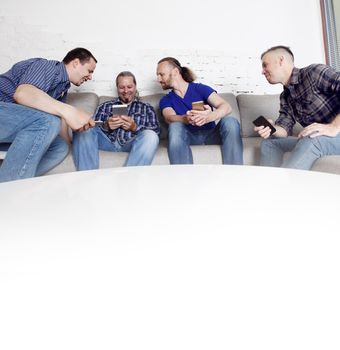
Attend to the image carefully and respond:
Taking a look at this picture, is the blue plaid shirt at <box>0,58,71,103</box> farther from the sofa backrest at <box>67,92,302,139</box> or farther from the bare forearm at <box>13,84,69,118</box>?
the sofa backrest at <box>67,92,302,139</box>

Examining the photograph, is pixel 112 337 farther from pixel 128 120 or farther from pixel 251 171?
pixel 128 120

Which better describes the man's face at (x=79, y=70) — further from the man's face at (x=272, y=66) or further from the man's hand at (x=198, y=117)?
the man's face at (x=272, y=66)

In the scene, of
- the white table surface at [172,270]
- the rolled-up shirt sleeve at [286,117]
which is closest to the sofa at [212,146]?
the rolled-up shirt sleeve at [286,117]

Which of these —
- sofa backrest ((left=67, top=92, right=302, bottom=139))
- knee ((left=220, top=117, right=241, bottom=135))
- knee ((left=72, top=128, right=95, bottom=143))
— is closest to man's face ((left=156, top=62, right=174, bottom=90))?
sofa backrest ((left=67, top=92, right=302, bottom=139))

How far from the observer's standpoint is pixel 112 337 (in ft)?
1.13

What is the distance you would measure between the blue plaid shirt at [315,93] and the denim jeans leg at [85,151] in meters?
1.12

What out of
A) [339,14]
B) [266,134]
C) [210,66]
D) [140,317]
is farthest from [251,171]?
[339,14]

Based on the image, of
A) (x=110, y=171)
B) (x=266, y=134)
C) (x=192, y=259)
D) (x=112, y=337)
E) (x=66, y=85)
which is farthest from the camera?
(x=66, y=85)

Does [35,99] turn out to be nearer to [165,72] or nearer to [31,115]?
[31,115]

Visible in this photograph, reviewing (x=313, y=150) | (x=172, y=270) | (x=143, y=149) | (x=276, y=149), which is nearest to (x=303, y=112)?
(x=276, y=149)

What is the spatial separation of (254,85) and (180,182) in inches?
106

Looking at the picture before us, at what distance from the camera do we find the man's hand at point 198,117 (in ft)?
7.87

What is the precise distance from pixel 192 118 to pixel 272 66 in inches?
20.6

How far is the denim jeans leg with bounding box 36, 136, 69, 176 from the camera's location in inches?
88.0
